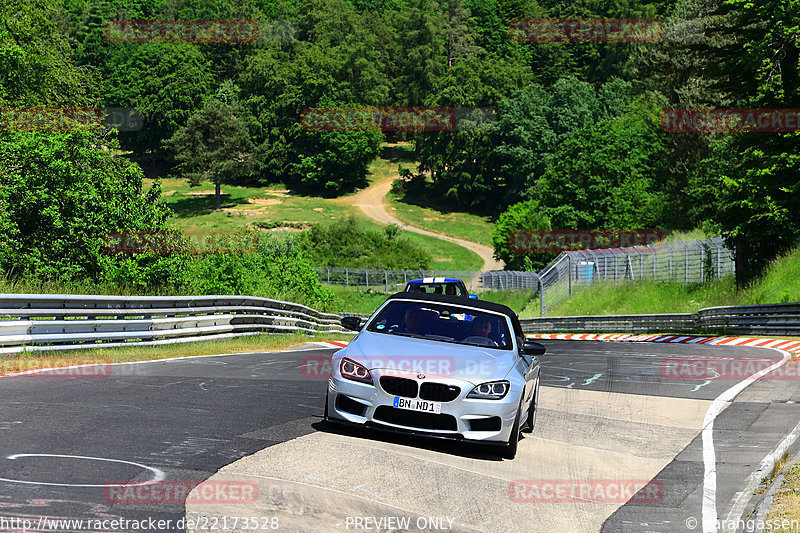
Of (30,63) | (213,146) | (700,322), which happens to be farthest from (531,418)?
(213,146)

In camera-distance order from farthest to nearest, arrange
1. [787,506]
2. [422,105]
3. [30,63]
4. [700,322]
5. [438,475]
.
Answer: [422,105] < [30,63] < [700,322] < [438,475] < [787,506]

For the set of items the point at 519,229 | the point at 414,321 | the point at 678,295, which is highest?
the point at 414,321

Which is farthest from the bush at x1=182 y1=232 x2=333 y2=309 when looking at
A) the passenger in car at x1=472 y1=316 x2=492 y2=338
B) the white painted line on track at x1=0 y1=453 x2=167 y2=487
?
the white painted line on track at x1=0 y1=453 x2=167 y2=487

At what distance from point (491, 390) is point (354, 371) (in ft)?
4.37

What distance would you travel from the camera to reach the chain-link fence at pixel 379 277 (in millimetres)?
79500

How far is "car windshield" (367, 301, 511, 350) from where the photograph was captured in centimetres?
989

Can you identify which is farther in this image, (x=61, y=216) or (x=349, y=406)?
(x=61, y=216)

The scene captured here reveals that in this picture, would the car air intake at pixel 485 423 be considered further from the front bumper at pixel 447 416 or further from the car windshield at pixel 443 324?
the car windshield at pixel 443 324

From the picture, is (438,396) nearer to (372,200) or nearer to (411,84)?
(372,200)

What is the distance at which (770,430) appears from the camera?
11195mm

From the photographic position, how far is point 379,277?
83062 mm

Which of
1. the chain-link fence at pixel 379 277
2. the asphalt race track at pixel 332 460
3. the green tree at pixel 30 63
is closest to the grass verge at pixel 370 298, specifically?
the chain-link fence at pixel 379 277

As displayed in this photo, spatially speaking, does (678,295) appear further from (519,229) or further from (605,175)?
→ (519,229)

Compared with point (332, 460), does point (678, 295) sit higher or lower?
lower
